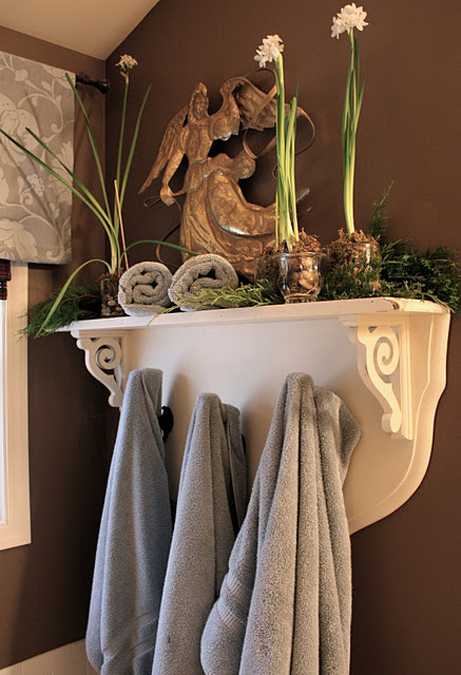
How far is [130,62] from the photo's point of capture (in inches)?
56.3

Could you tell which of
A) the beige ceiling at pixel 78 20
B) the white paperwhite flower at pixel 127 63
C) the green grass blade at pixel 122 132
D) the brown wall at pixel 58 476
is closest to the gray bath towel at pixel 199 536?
the brown wall at pixel 58 476

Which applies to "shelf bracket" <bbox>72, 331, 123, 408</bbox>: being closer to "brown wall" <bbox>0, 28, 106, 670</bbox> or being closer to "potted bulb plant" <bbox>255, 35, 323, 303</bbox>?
"brown wall" <bbox>0, 28, 106, 670</bbox>

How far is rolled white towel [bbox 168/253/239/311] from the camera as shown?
3.73ft

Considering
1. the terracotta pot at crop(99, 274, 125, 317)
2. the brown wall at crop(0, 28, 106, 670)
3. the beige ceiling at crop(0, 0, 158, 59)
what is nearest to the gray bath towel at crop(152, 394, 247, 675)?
the terracotta pot at crop(99, 274, 125, 317)

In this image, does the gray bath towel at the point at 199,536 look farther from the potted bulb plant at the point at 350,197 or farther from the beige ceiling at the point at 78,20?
the beige ceiling at the point at 78,20

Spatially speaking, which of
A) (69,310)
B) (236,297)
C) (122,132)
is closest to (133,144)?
(122,132)

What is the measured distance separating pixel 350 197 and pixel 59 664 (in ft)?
4.08

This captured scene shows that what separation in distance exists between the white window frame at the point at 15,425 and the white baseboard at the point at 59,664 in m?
0.27

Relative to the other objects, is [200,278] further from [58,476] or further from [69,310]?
[58,476]

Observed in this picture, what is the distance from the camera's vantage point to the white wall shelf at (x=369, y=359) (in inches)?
38.6

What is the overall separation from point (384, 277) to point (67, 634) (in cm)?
114

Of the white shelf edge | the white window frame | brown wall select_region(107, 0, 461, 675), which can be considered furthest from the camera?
the white window frame

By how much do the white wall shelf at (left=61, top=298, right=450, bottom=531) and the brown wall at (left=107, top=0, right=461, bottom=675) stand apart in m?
0.03

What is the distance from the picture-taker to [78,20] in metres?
1.49
